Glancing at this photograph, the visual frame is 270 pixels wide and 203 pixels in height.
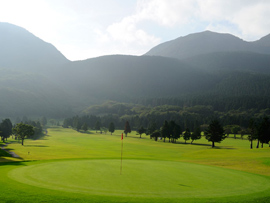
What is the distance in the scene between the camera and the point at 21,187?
16.4m

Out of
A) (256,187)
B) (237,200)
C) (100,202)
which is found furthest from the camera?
(256,187)

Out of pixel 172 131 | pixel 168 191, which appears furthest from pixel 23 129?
pixel 168 191

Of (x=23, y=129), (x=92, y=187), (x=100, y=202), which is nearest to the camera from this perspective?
(x=100, y=202)

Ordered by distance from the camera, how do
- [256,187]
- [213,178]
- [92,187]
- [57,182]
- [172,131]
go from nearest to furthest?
[92,187] < [57,182] < [256,187] < [213,178] < [172,131]

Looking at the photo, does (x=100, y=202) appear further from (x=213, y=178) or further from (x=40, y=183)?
(x=213, y=178)

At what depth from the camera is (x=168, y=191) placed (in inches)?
643

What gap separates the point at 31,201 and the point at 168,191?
9387mm

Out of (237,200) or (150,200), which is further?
(237,200)

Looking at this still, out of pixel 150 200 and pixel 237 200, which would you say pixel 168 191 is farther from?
pixel 237 200

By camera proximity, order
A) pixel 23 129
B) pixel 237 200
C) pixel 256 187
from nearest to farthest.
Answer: pixel 237 200 < pixel 256 187 < pixel 23 129

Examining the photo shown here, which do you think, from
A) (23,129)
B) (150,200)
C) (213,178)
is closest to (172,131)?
(23,129)

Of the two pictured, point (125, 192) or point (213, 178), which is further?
point (213, 178)

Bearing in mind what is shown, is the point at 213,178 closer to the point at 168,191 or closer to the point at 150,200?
the point at 168,191

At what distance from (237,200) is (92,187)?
10423 mm
